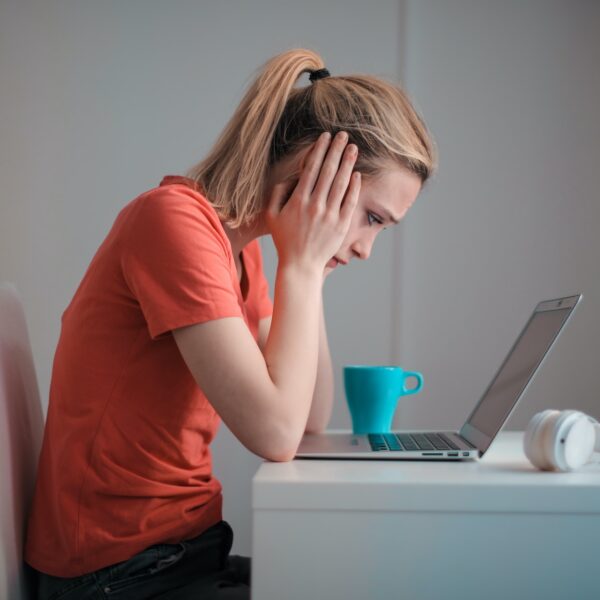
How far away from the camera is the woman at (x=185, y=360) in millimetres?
910

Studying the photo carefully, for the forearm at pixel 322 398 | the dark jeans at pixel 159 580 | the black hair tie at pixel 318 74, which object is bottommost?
the dark jeans at pixel 159 580

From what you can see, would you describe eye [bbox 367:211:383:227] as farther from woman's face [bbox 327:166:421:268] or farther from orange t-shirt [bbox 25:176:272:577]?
orange t-shirt [bbox 25:176:272:577]

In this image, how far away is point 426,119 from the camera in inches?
87.1

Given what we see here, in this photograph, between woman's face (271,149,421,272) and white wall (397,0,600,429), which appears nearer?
woman's face (271,149,421,272)

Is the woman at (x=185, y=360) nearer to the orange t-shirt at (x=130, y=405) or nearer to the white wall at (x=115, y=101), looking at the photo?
the orange t-shirt at (x=130, y=405)

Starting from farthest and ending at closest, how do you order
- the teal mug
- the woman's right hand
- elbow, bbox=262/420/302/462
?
1. the teal mug
2. the woman's right hand
3. elbow, bbox=262/420/302/462

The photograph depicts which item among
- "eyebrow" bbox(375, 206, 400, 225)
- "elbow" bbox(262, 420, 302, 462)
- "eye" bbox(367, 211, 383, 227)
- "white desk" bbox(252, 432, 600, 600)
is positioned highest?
"eyebrow" bbox(375, 206, 400, 225)

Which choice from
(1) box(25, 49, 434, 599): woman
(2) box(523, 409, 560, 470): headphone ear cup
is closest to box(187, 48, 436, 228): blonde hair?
(1) box(25, 49, 434, 599): woman

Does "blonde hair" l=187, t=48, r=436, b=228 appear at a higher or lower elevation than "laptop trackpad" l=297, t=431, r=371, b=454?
higher

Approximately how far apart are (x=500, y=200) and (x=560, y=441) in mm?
1471

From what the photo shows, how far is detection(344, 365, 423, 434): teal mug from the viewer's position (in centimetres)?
118

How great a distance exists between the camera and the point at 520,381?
1.00 meters

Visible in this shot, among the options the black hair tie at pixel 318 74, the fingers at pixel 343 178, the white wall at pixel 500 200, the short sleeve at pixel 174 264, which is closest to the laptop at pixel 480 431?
the short sleeve at pixel 174 264

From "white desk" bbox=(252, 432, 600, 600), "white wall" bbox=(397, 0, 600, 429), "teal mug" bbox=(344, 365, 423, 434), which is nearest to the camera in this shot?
"white desk" bbox=(252, 432, 600, 600)
